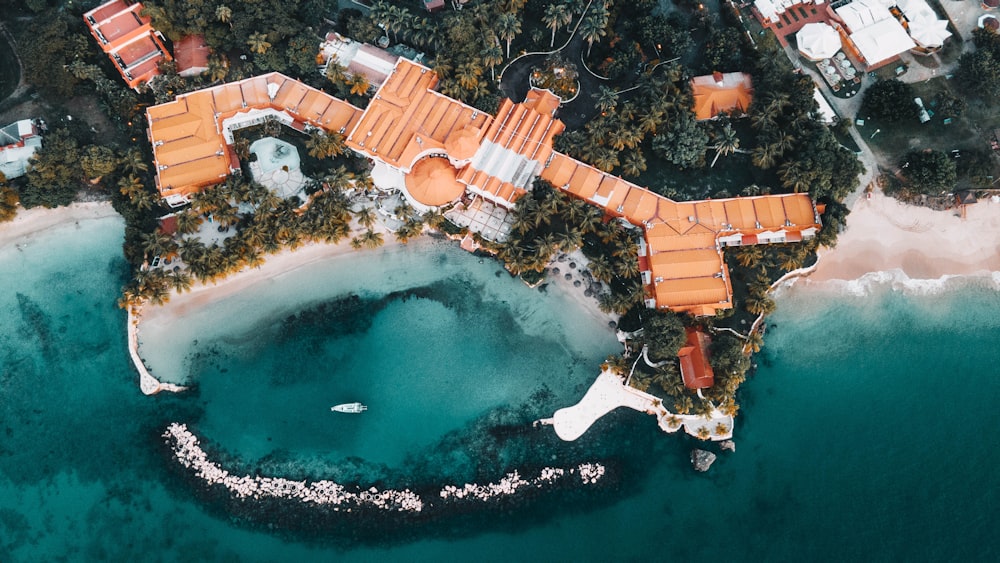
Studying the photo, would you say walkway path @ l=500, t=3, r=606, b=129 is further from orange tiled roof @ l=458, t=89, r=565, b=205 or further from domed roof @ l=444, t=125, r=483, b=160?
domed roof @ l=444, t=125, r=483, b=160

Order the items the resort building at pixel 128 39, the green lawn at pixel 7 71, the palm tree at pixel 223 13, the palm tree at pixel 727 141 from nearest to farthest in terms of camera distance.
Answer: the palm tree at pixel 727 141, the palm tree at pixel 223 13, the resort building at pixel 128 39, the green lawn at pixel 7 71

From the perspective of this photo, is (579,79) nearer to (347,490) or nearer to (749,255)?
(749,255)

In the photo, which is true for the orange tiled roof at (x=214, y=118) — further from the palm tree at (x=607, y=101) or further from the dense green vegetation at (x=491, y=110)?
the palm tree at (x=607, y=101)

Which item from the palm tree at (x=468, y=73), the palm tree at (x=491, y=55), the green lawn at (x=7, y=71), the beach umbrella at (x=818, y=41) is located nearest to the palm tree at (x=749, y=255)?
the beach umbrella at (x=818, y=41)

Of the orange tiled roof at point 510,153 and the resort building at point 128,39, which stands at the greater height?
the resort building at point 128,39

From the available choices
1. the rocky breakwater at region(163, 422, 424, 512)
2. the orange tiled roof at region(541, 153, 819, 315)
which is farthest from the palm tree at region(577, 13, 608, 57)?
the rocky breakwater at region(163, 422, 424, 512)

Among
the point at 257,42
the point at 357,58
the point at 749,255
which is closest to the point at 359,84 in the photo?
the point at 357,58
